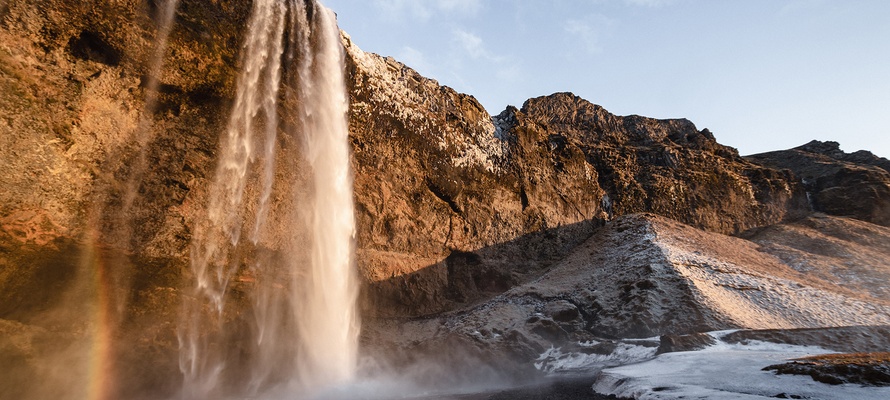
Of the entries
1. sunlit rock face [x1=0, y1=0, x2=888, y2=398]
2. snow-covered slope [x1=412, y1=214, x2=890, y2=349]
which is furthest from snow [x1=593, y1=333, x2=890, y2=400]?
sunlit rock face [x1=0, y1=0, x2=888, y2=398]

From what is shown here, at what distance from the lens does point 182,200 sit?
15500 mm

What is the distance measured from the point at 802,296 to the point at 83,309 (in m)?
27.6

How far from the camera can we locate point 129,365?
14.2 m

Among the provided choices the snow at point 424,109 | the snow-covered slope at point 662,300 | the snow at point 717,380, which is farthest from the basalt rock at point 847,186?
the snow at point 717,380

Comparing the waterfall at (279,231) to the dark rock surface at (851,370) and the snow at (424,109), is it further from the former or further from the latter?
the dark rock surface at (851,370)

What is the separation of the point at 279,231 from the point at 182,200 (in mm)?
3723

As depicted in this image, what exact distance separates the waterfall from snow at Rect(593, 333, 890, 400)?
32.0 ft

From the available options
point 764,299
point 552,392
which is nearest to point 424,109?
point 552,392

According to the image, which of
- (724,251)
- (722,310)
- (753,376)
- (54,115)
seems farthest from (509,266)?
(54,115)

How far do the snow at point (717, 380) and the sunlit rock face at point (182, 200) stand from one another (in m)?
5.38

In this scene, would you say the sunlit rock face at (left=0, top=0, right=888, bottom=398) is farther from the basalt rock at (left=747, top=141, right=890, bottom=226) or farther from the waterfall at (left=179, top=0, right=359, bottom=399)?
the basalt rock at (left=747, top=141, right=890, bottom=226)

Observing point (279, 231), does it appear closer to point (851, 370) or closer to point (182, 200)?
point (182, 200)

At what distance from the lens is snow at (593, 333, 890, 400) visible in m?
6.74

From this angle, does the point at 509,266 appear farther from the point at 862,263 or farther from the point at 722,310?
the point at 862,263
